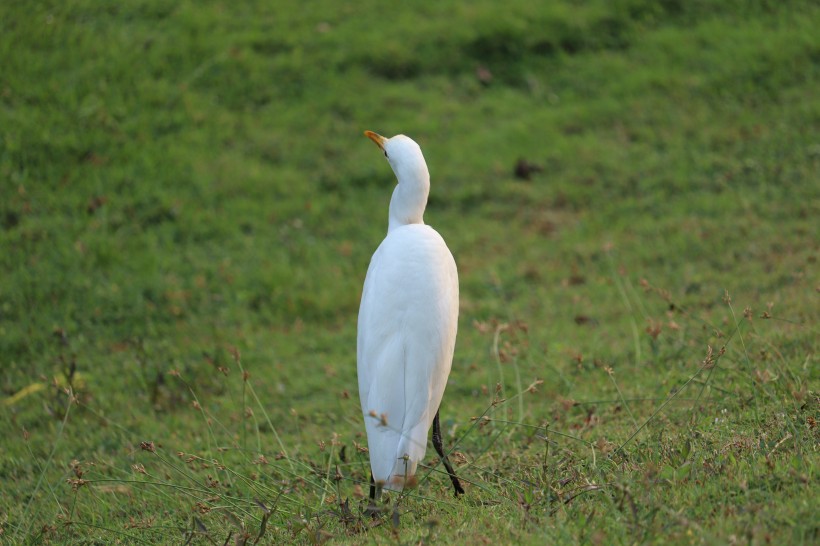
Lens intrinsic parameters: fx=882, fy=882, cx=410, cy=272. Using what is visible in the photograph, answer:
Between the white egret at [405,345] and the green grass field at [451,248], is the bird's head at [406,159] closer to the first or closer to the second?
the white egret at [405,345]

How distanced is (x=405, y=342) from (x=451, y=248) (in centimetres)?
387

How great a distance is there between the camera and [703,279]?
653 centimetres

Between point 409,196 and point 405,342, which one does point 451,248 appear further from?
point 405,342

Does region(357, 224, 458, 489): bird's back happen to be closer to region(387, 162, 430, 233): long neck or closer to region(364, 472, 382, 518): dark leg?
region(364, 472, 382, 518): dark leg

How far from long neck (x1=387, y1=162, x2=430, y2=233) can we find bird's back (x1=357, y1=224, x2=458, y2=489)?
0.21m

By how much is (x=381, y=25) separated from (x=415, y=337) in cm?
670

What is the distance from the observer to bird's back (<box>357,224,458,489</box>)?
11.6 feet

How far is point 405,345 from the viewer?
3697mm

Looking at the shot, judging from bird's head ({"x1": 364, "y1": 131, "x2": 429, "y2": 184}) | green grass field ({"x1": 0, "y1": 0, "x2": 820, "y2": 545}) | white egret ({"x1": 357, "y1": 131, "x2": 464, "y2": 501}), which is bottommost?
green grass field ({"x1": 0, "y1": 0, "x2": 820, "y2": 545})

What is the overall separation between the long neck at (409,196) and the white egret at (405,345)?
6.5 inches

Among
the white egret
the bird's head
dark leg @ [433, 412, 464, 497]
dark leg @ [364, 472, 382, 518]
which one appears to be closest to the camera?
dark leg @ [364, 472, 382, 518]

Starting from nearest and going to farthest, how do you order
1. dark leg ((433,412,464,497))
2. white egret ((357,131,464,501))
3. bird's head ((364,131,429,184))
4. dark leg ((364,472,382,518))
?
1. dark leg ((364,472,382,518))
2. white egret ((357,131,464,501))
3. dark leg ((433,412,464,497))
4. bird's head ((364,131,429,184))

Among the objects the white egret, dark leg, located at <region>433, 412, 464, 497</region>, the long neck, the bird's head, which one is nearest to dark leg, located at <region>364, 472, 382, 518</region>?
the white egret

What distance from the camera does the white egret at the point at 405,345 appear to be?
3531mm
